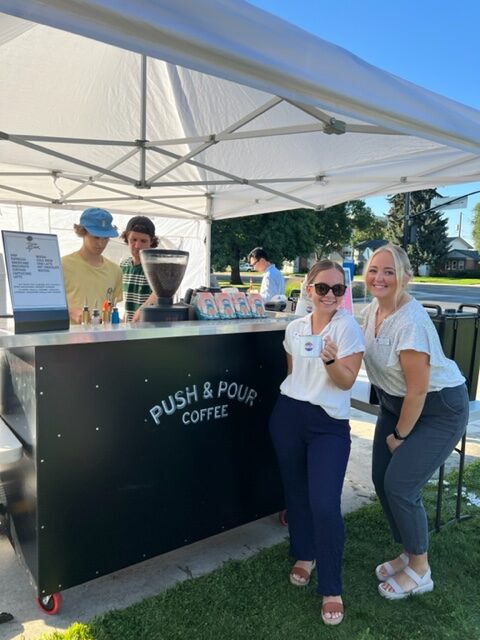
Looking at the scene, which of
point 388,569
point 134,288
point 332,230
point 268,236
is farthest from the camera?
point 332,230

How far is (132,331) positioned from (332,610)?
152cm

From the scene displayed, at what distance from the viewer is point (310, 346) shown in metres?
2.00

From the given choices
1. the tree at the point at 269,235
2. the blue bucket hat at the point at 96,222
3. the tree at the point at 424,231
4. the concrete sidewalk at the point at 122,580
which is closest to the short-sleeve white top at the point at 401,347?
the concrete sidewalk at the point at 122,580

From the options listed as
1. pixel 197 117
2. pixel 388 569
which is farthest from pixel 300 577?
pixel 197 117

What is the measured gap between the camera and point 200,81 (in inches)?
150

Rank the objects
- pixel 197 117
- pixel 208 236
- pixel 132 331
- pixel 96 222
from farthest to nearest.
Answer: pixel 208 236 → pixel 197 117 → pixel 96 222 → pixel 132 331

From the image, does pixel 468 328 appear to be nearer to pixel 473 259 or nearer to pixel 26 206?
pixel 26 206

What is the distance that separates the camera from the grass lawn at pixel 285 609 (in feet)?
6.85

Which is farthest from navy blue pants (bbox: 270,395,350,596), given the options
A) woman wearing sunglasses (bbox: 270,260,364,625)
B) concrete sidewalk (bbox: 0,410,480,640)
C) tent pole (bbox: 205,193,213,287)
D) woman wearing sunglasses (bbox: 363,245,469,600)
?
tent pole (bbox: 205,193,213,287)

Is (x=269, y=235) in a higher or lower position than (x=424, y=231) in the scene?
lower

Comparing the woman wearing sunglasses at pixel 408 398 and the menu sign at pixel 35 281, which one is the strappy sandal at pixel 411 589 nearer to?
the woman wearing sunglasses at pixel 408 398

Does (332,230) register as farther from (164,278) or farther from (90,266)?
(164,278)

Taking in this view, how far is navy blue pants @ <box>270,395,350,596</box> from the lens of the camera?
2.16 metres

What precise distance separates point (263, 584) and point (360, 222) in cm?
3643
